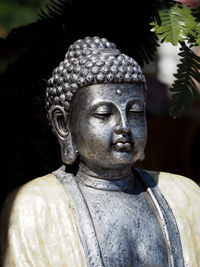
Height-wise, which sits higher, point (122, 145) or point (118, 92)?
point (118, 92)

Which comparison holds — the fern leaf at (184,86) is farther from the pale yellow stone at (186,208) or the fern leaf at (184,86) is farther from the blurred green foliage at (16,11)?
the blurred green foliage at (16,11)

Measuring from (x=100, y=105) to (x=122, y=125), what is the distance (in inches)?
4.2

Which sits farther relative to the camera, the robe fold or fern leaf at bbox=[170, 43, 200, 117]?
fern leaf at bbox=[170, 43, 200, 117]

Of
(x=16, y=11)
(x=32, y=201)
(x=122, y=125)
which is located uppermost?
(x=16, y=11)

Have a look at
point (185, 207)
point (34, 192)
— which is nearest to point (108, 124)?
point (34, 192)

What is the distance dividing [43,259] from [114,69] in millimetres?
718

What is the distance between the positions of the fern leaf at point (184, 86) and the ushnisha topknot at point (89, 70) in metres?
0.29

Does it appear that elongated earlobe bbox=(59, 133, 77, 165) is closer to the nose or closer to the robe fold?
the robe fold

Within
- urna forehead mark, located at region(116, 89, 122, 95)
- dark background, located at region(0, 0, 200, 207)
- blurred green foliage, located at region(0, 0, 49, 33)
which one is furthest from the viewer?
blurred green foliage, located at region(0, 0, 49, 33)

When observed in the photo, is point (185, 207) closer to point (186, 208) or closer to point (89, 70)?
point (186, 208)

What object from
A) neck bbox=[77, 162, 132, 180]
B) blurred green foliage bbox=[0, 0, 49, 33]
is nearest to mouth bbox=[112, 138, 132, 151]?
neck bbox=[77, 162, 132, 180]

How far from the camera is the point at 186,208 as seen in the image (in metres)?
2.49

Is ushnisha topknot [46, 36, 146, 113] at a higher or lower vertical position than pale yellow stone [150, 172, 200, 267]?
higher

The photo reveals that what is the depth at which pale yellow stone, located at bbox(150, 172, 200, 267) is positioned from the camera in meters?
2.40
